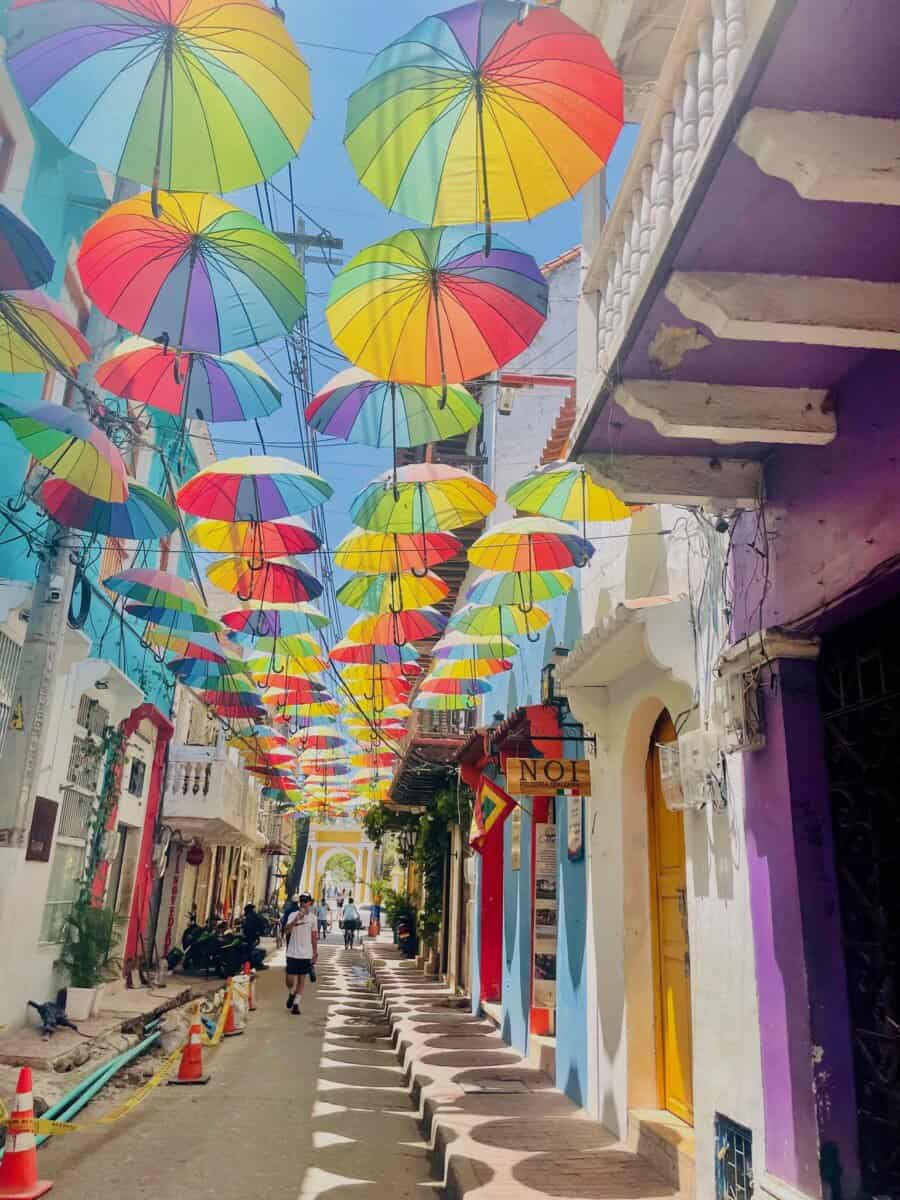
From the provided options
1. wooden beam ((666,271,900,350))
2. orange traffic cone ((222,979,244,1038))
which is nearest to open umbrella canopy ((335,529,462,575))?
wooden beam ((666,271,900,350))

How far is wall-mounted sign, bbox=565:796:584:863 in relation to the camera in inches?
325

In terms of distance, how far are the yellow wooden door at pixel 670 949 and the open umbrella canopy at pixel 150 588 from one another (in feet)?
21.6

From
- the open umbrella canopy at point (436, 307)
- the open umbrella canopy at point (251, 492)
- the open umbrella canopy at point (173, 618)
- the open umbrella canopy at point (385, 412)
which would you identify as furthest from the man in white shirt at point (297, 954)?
the open umbrella canopy at point (436, 307)

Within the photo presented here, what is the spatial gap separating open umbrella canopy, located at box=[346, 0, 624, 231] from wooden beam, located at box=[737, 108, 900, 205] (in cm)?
221

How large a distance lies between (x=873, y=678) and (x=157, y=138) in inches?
182

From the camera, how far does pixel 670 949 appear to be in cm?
655

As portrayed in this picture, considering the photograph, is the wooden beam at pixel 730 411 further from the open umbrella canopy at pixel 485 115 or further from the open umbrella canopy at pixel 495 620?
the open umbrella canopy at pixel 495 620

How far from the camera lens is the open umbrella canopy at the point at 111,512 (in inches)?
343

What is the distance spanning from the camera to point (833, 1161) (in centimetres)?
364

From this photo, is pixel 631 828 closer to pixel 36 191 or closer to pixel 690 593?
pixel 690 593

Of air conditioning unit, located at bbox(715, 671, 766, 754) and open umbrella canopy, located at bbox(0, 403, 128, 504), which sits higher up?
open umbrella canopy, located at bbox(0, 403, 128, 504)

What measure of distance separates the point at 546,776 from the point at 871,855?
4122mm

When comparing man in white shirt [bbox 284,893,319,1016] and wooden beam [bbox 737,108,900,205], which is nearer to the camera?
wooden beam [bbox 737,108,900,205]

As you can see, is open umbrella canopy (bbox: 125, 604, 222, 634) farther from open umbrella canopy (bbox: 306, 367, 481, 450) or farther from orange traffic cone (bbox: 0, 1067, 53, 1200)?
orange traffic cone (bbox: 0, 1067, 53, 1200)
